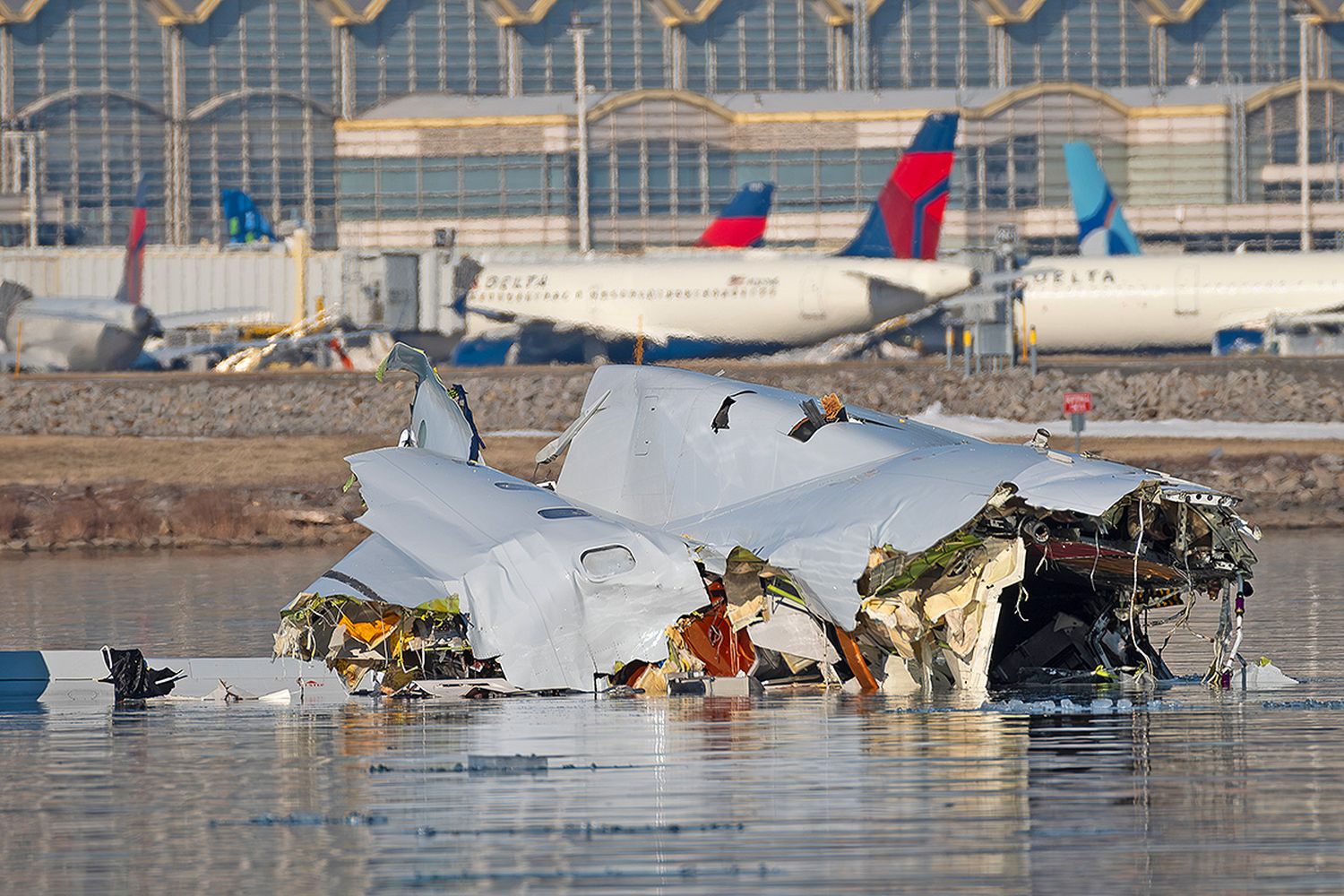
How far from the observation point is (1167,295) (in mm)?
80812

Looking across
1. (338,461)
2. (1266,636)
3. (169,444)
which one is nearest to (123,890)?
(1266,636)

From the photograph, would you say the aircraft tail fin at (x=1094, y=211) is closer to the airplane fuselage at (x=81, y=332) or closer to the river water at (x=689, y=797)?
the airplane fuselage at (x=81, y=332)

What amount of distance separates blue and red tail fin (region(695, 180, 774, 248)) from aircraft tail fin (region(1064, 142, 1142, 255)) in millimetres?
13535

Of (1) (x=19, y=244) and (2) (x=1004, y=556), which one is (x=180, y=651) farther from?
(1) (x=19, y=244)

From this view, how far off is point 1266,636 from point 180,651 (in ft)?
39.0

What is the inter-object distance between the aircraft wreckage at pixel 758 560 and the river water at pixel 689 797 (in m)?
0.72

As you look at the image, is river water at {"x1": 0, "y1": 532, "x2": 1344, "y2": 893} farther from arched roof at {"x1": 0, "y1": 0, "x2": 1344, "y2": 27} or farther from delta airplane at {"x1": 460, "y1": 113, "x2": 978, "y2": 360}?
arched roof at {"x1": 0, "y1": 0, "x2": 1344, "y2": 27}

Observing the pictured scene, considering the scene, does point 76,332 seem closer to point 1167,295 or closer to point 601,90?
point 1167,295

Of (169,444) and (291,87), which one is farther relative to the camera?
(291,87)

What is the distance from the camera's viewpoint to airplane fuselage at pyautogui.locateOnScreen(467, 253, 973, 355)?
78.5 meters

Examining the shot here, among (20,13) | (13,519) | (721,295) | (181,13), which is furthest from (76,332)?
(20,13)

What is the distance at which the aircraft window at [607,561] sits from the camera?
19.6 metres

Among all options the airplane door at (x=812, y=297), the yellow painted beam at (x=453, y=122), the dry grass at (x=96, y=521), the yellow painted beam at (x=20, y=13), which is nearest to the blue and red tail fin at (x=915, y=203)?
the airplane door at (x=812, y=297)

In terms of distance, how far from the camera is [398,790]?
14648 millimetres
